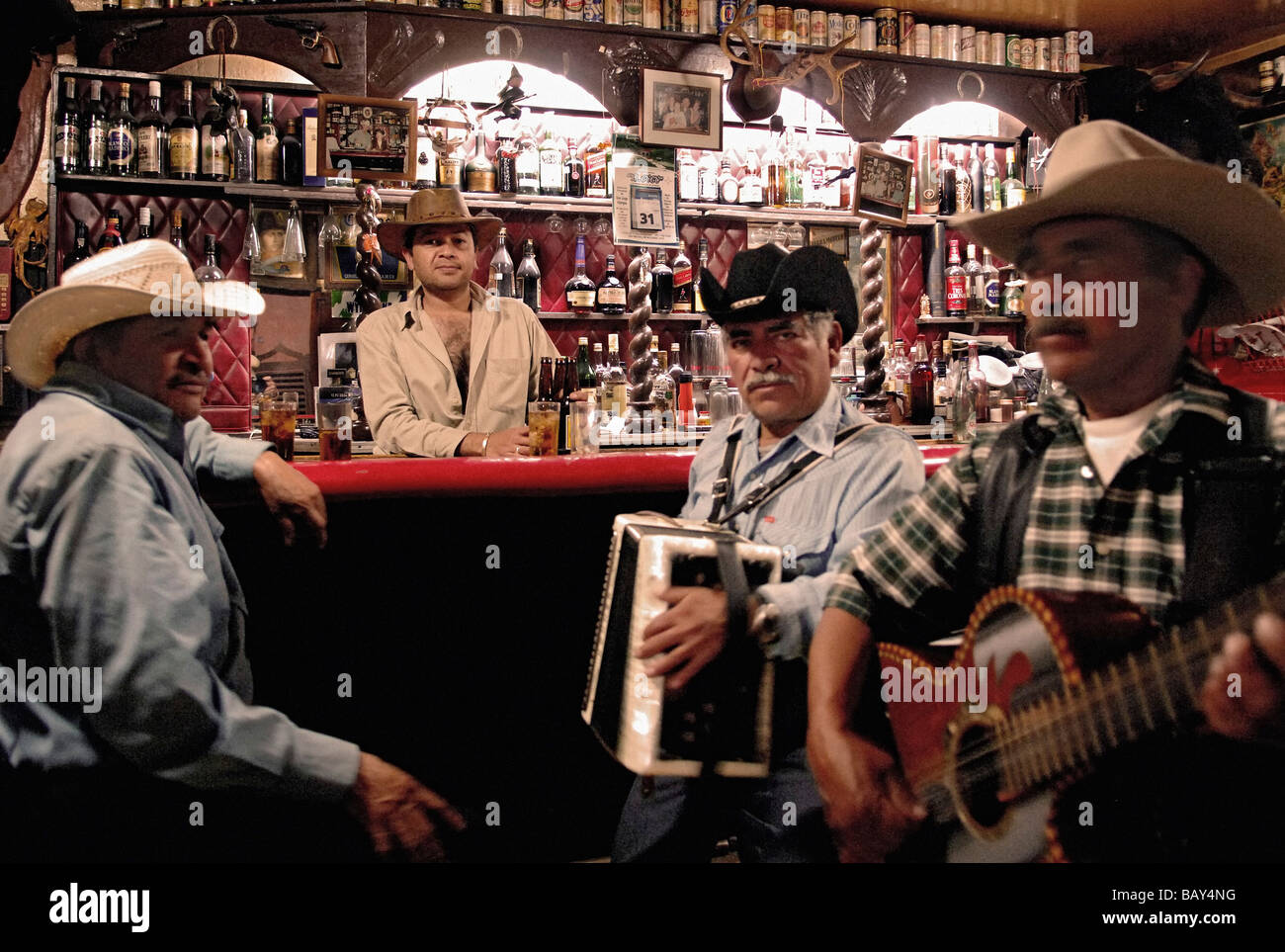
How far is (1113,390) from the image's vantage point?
131 centimetres

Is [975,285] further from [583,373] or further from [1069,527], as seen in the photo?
[1069,527]

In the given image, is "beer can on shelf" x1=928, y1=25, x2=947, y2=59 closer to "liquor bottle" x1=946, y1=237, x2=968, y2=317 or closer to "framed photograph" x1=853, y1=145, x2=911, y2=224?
"liquor bottle" x1=946, y1=237, x2=968, y2=317

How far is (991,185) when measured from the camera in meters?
5.51

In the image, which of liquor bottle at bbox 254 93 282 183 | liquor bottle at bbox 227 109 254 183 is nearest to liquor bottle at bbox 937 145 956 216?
liquor bottle at bbox 254 93 282 183

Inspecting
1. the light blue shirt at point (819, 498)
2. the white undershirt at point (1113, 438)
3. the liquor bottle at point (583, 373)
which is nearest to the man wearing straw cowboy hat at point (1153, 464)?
the white undershirt at point (1113, 438)

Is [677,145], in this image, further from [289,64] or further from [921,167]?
[921,167]

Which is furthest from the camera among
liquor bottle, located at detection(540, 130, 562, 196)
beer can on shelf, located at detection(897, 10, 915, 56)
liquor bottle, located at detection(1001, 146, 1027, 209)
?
liquor bottle, located at detection(1001, 146, 1027, 209)

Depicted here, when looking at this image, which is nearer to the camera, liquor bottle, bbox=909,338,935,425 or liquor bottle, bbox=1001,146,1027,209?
liquor bottle, bbox=909,338,935,425

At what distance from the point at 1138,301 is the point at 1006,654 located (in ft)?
1.67

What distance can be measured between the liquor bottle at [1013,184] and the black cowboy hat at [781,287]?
394 cm

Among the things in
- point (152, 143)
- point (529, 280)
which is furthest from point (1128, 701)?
point (152, 143)

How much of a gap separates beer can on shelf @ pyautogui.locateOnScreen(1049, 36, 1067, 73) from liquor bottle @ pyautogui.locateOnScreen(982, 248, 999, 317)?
0.99m

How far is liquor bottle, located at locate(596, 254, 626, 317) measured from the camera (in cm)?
527
